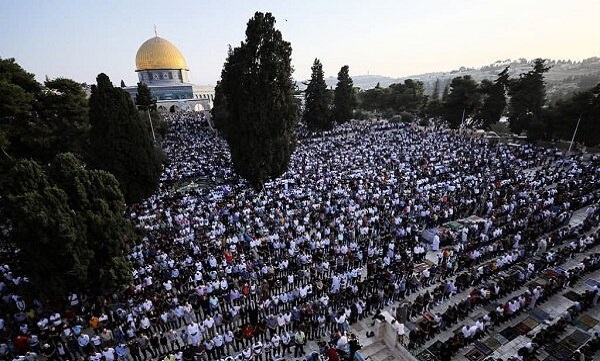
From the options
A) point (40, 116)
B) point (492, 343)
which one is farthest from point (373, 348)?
point (40, 116)

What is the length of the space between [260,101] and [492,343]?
680 inches

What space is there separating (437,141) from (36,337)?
111 ft

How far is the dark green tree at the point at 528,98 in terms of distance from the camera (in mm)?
32594

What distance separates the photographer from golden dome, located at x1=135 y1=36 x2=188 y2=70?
6382 cm

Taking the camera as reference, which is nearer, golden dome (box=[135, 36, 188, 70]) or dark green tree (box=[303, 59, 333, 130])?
dark green tree (box=[303, 59, 333, 130])

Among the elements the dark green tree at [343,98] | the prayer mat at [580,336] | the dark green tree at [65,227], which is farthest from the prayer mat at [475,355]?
the dark green tree at [343,98]

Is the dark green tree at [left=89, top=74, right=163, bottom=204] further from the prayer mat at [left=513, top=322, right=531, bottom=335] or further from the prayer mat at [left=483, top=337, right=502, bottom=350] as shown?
the prayer mat at [left=513, top=322, right=531, bottom=335]

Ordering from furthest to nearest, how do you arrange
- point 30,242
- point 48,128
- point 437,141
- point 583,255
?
point 437,141, point 48,128, point 583,255, point 30,242

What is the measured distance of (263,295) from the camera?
38.6ft

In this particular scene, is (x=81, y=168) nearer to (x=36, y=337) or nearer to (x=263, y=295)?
(x=36, y=337)

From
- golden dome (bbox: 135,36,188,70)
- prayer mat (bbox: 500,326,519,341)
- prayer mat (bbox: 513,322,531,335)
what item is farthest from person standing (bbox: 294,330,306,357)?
golden dome (bbox: 135,36,188,70)

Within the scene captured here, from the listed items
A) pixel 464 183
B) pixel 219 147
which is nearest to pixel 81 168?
pixel 464 183

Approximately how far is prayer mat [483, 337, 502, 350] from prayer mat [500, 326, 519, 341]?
0.45m

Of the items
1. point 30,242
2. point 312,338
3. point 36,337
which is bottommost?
point 312,338
